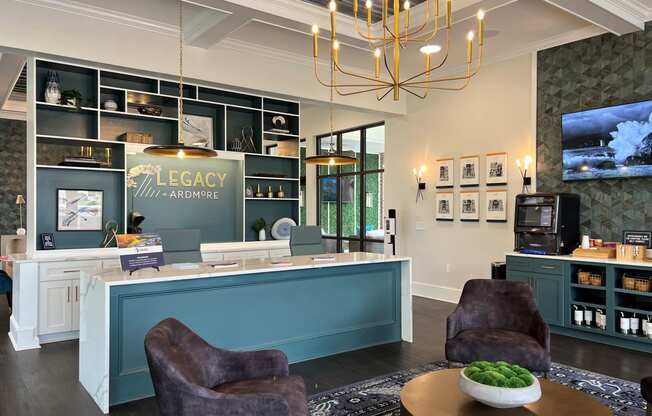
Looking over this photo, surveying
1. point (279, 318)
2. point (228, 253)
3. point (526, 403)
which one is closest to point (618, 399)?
point (526, 403)

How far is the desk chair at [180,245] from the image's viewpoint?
4852 millimetres

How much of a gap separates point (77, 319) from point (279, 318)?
7.96 ft

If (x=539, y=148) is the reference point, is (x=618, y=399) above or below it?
below

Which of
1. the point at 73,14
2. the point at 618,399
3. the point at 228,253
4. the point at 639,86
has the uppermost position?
the point at 73,14

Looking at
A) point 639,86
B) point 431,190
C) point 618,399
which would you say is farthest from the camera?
point 431,190

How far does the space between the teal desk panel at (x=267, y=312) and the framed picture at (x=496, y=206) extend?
89.1 inches

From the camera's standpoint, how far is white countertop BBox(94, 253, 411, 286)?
3.57m

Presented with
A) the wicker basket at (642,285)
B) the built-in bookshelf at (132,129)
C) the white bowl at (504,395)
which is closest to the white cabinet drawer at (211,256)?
the built-in bookshelf at (132,129)

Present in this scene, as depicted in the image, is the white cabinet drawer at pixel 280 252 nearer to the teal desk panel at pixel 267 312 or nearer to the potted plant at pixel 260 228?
the potted plant at pixel 260 228

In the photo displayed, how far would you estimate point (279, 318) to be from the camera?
14.2ft

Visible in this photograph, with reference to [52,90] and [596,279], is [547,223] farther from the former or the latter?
[52,90]

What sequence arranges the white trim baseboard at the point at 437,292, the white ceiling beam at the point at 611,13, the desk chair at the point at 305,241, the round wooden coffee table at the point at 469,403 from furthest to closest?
the white trim baseboard at the point at 437,292 → the desk chair at the point at 305,241 → the white ceiling beam at the point at 611,13 → the round wooden coffee table at the point at 469,403

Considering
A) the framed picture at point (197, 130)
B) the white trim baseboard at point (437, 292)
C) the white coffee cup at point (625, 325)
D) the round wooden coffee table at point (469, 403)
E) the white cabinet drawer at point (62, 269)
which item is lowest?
the white trim baseboard at point (437, 292)

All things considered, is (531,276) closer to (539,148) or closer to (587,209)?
(587,209)
